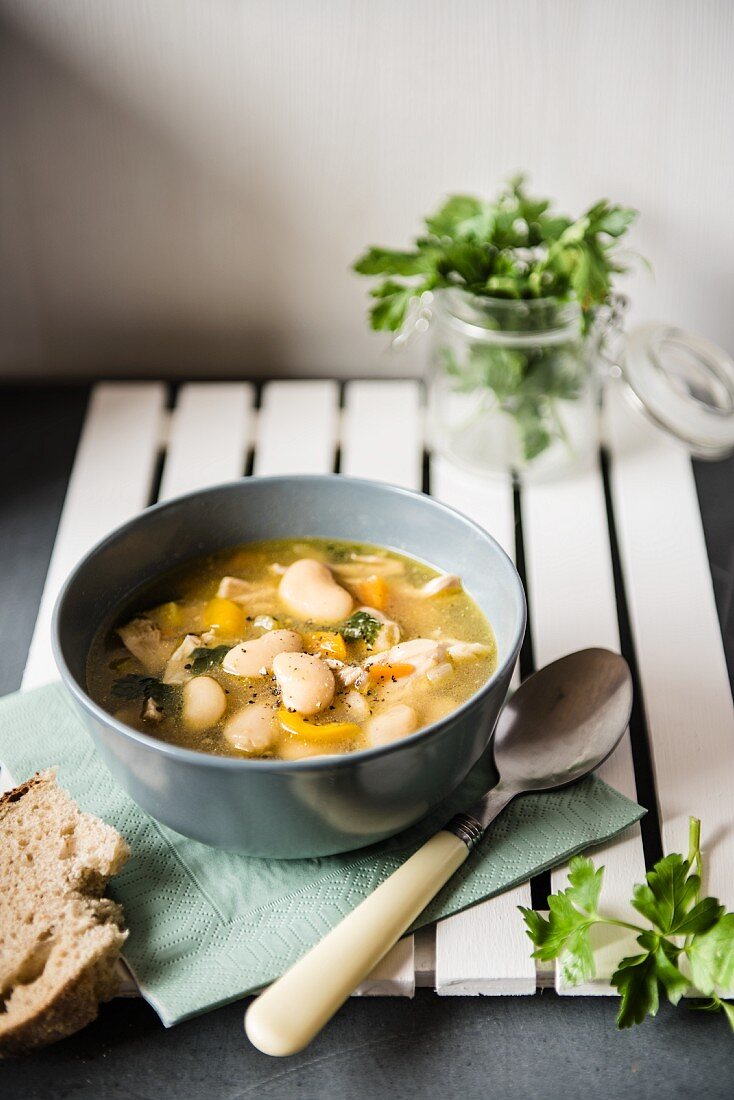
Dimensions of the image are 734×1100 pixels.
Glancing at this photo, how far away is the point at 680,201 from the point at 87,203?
3.31 feet

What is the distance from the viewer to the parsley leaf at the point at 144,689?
3.89 ft

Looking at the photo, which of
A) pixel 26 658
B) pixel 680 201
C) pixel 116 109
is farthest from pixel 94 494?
pixel 680 201

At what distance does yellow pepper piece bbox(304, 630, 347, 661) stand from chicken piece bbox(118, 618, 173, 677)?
153 mm

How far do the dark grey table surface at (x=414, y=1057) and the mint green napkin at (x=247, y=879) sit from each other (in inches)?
2.1

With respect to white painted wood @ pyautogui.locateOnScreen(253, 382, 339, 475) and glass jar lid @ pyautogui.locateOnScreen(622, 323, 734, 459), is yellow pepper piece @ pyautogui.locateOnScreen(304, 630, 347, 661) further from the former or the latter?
glass jar lid @ pyautogui.locateOnScreen(622, 323, 734, 459)

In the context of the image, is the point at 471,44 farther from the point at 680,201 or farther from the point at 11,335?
the point at 11,335

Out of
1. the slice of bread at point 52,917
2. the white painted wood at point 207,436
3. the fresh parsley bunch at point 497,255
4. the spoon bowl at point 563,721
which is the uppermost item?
the fresh parsley bunch at point 497,255

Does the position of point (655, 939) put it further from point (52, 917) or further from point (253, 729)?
point (52, 917)

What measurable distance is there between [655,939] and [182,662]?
55 cm

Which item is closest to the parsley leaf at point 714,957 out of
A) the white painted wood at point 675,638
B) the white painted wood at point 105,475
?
the white painted wood at point 675,638

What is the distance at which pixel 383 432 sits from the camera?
75.4 inches

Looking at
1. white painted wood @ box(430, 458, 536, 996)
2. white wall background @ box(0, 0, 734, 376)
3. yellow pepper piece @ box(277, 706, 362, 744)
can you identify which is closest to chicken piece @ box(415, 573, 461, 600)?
yellow pepper piece @ box(277, 706, 362, 744)

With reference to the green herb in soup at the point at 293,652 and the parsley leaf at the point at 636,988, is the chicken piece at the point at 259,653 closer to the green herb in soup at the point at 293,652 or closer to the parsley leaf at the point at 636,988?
the green herb in soup at the point at 293,652

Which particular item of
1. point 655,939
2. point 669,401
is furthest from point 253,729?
point 669,401
